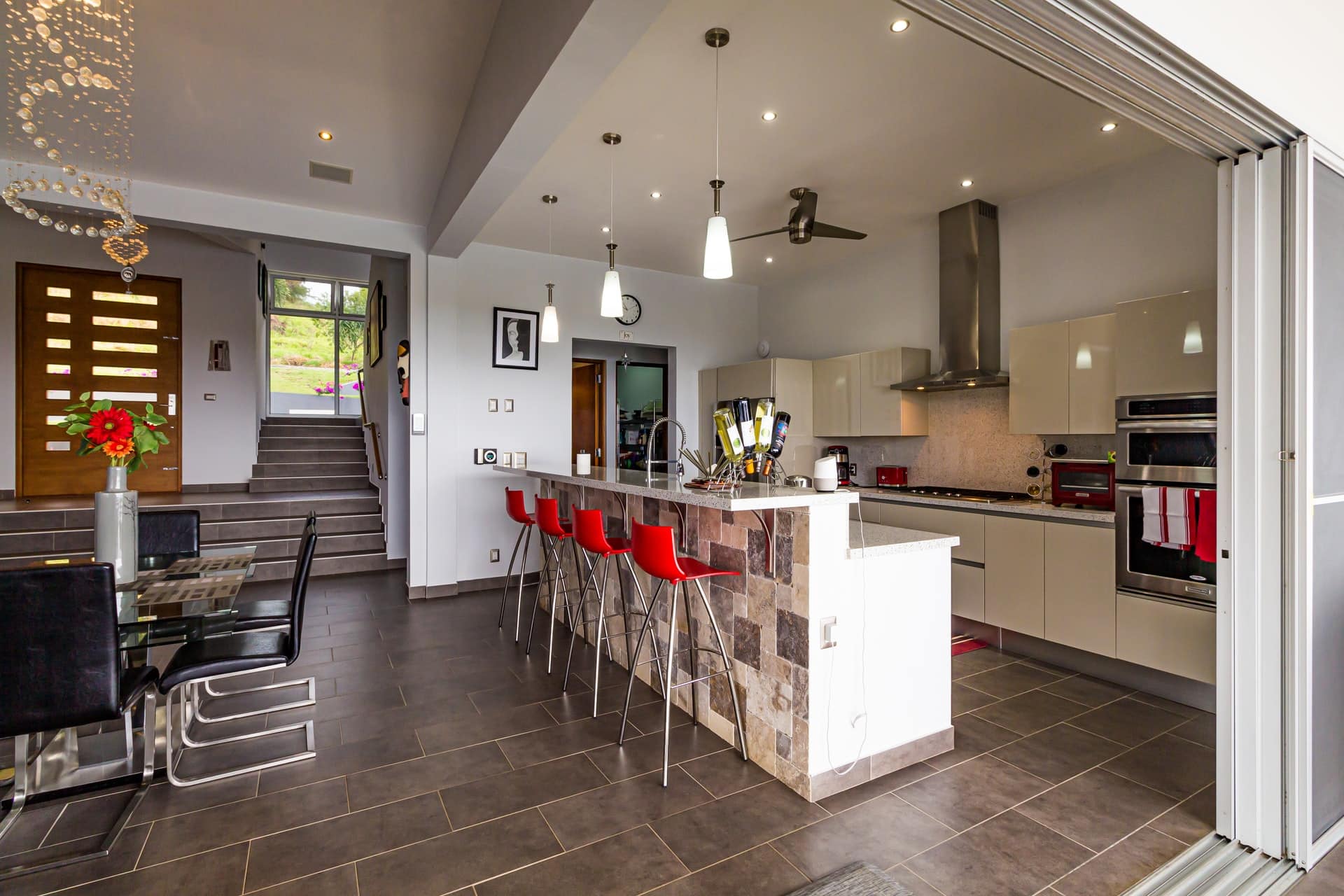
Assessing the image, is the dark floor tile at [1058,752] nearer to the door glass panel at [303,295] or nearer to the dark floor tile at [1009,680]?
the dark floor tile at [1009,680]

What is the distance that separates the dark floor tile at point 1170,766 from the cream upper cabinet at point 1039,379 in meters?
1.77

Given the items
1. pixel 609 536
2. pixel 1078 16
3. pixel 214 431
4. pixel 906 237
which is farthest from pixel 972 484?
pixel 214 431

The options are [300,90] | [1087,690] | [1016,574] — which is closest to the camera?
[300,90]

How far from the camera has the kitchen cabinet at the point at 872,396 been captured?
16.0 ft

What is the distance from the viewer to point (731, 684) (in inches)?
101

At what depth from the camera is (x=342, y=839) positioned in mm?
2014

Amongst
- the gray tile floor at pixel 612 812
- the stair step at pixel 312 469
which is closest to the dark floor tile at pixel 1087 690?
the gray tile floor at pixel 612 812

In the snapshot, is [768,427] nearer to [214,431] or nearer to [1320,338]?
[1320,338]

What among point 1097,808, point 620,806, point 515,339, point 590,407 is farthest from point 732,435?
point 590,407

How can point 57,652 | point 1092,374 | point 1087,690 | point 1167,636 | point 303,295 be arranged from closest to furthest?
point 57,652
point 1167,636
point 1087,690
point 1092,374
point 303,295

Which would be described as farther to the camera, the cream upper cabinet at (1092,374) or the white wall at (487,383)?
the white wall at (487,383)

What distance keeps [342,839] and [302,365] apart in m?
10.7

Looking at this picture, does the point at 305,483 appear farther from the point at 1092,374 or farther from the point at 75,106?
the point at 1092,374

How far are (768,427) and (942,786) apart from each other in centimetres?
152
